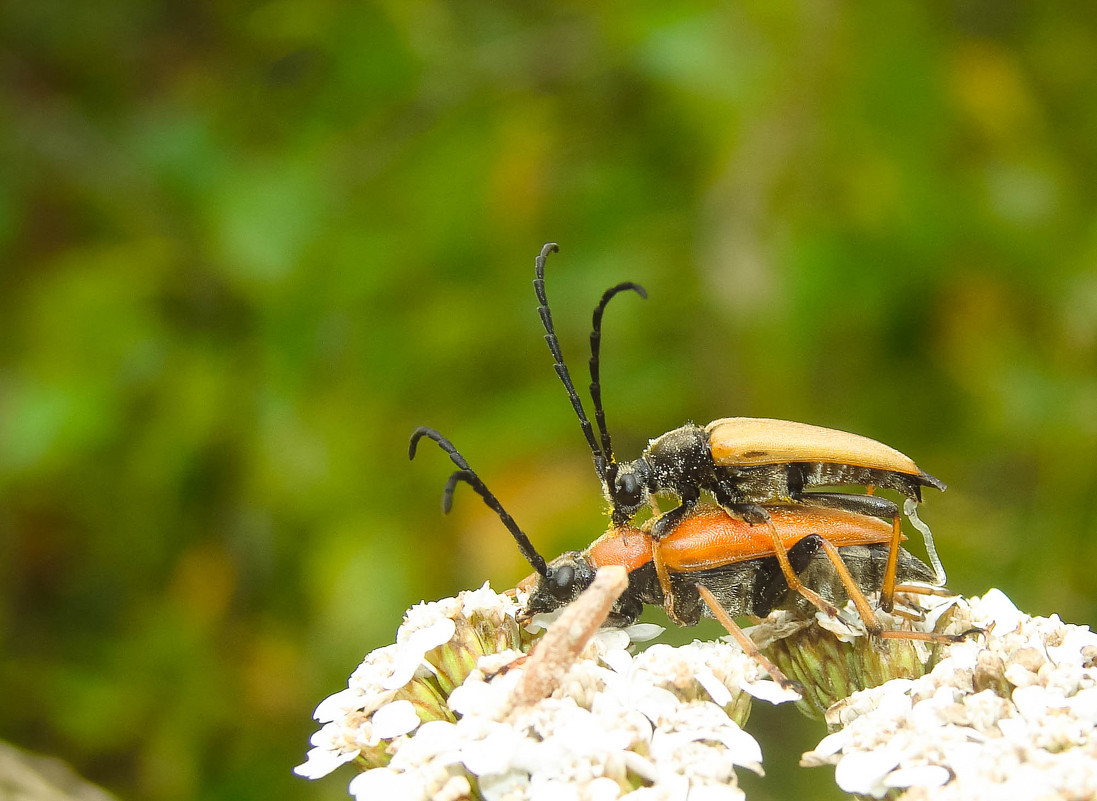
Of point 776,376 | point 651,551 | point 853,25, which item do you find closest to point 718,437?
point 651,551

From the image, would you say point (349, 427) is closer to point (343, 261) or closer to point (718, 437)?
point (343, 261)

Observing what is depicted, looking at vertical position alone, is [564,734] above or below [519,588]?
below

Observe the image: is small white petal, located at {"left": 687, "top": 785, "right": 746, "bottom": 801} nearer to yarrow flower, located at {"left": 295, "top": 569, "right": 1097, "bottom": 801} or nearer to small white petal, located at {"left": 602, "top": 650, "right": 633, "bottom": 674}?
yarrow flower, located at {"left": 295, "top": 569, "right": 1097, "bottom": 801}

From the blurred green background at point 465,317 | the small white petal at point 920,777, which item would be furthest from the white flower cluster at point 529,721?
the blurred green background at point 465,317

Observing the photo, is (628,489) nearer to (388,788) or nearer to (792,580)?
(792,580)

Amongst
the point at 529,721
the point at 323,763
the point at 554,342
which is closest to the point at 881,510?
the point at 554,342

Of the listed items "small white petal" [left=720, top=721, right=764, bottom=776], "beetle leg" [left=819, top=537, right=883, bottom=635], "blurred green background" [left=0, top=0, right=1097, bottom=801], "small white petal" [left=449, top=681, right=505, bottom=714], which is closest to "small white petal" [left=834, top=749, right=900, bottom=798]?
"small white petal" [left=720, top=721, right=764, bottom=776]

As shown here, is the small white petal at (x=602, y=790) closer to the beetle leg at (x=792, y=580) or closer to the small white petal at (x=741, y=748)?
the small white petal at (x=741, y=748)
